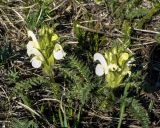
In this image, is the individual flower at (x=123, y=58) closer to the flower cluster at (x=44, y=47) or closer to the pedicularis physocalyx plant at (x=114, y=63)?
the pedicularis physocalyx plant at (x=114, y=63)

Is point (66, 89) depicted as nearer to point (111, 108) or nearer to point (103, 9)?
point (111, 108)

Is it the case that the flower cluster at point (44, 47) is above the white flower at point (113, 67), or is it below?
above

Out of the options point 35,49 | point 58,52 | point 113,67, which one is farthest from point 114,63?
point 35,49

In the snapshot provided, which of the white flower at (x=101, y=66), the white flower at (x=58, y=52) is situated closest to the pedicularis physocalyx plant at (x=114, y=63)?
the white flower at (x=101, y=66)

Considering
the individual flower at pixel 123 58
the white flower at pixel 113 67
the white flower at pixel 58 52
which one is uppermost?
the white flower at pixel 58 52

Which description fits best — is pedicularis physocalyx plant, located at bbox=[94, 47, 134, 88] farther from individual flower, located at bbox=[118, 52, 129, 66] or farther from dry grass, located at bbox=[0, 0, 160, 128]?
dry grass, located at bbox=[0, 0, 160, 128]

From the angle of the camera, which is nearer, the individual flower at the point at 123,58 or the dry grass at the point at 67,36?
the individual flower at the point at 123,58

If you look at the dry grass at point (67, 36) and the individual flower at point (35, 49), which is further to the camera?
the dry grass at point (67, 36)

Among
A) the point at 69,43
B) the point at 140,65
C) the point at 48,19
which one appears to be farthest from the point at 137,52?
the point at 48,19

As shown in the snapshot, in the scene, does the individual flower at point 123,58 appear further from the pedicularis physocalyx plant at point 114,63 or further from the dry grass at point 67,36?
the dry grass at point 67,36

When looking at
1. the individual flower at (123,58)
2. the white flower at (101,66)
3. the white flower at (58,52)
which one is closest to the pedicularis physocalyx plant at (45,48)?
the white flower at (58,52)
